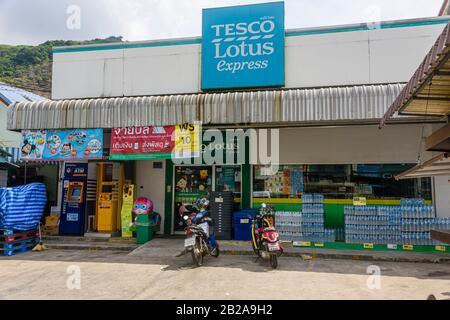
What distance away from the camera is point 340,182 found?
10.6 m

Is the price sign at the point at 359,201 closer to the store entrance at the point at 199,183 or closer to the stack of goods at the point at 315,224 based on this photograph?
the stack of goods at the point at 315,224

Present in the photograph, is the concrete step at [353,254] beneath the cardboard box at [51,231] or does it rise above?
beneath

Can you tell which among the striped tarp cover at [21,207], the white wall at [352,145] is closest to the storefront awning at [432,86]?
the white wall at [352,145]

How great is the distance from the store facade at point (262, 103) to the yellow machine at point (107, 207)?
0.84 m

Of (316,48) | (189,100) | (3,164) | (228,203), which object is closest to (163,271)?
(228,203)

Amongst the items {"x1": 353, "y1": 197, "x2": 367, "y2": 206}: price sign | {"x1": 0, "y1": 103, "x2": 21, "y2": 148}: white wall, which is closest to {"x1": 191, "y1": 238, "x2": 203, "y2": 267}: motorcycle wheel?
{"x1": 353, "y1": 197, "x2": 367, "y2": 206}: price sign

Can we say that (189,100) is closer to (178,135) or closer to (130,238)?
(178,135)

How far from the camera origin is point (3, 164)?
13.4m

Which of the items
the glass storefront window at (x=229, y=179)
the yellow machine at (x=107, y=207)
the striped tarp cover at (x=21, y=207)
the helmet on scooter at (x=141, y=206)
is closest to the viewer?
the striped tarp cover at (x=21, y=207)

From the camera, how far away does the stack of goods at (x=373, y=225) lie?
9.34 meters

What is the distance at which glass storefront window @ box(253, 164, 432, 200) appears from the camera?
10.3 meters

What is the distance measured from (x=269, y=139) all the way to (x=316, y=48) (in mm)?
3000
